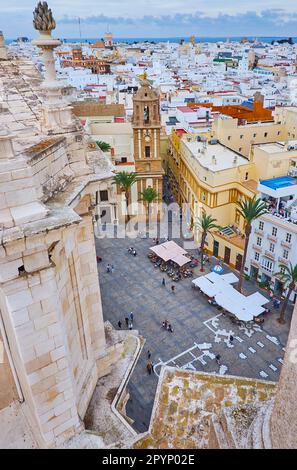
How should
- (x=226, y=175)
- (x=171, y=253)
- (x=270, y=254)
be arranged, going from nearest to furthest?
(x=270, y=254)
(x=226, y=175)
(x=171, y=253)

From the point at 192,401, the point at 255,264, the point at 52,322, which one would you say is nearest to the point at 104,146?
the point at 255,264

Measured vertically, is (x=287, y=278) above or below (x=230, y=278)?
above

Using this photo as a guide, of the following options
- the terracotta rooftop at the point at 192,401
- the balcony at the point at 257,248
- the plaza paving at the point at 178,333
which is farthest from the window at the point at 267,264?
the terracotta rooftop at the point at 192,401

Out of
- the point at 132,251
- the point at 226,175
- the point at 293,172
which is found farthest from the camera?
the point at 132,251

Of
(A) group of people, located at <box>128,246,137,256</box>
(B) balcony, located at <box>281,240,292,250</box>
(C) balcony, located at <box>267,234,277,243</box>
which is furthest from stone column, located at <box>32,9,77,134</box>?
(A) group of people, located at <box>128,246,137,256</box>

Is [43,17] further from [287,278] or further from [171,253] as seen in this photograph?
[171,253]

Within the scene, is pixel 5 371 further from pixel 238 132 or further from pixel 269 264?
pixel 238 132

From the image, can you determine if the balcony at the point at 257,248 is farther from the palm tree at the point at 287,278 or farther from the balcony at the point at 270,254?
the palm tree at the point at 287,278

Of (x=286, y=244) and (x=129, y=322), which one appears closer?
(x=129, y=322)
